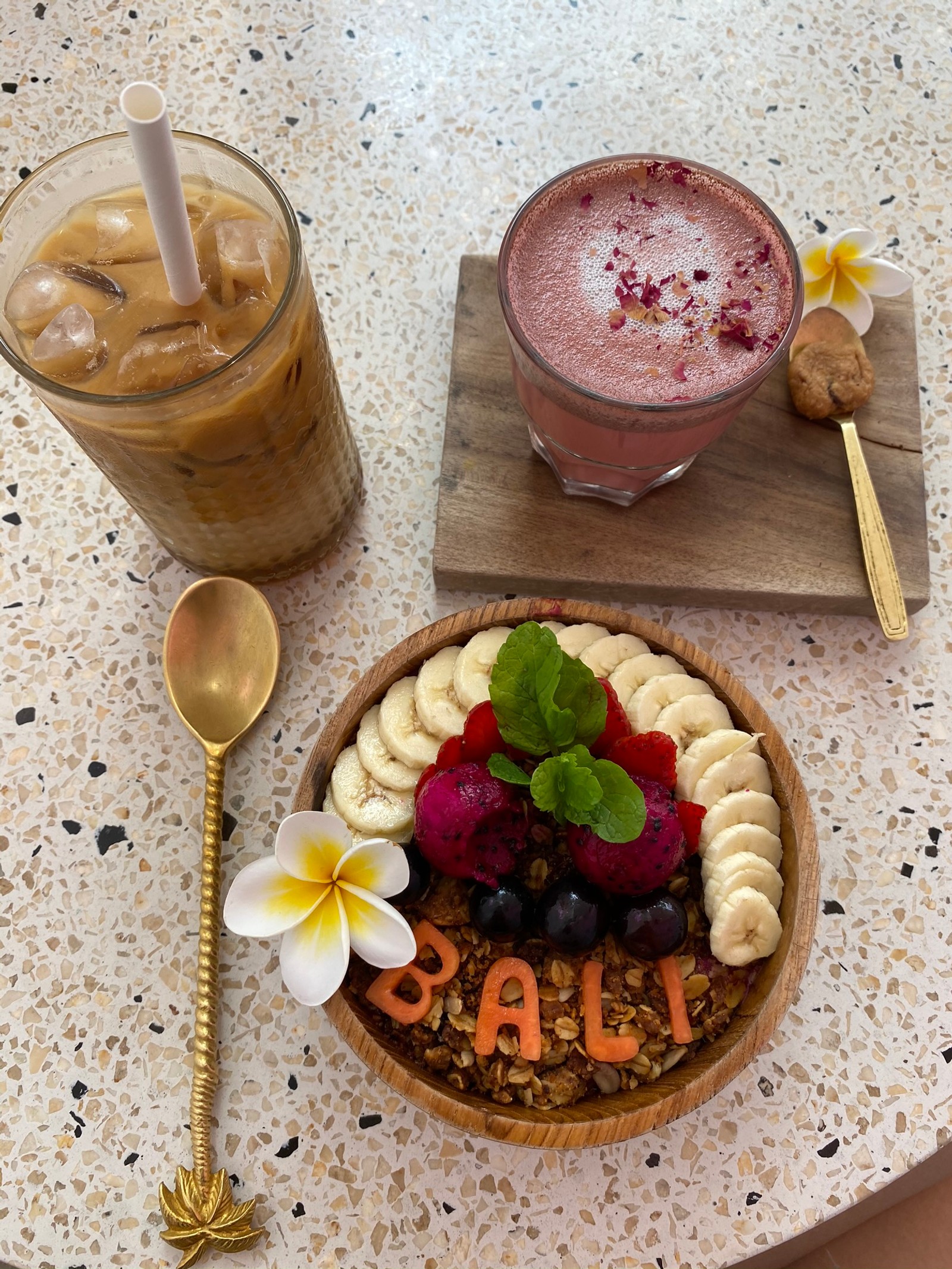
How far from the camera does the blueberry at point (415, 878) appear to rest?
0.98m

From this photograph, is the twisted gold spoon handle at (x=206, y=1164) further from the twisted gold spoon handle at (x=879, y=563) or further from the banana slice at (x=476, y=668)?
the twisted gold spoon handle at (x=879, y=563)

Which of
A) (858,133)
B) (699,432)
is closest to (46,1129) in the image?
(699,432)

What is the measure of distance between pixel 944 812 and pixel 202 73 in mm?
1450

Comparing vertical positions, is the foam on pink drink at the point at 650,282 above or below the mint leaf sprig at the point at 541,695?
above

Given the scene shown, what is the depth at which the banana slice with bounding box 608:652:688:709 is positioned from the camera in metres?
1.04

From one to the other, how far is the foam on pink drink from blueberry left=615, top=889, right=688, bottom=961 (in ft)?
1.69

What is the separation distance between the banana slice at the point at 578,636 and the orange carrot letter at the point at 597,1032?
32 centimetres

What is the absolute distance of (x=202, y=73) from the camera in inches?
56.8

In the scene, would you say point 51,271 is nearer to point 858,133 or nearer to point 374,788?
point 374,788

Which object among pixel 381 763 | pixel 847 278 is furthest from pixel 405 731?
pixel 847 278

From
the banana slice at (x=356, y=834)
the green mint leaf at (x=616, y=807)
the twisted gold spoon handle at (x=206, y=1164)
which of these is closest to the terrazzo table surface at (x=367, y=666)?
the twisted gold spoon handle at (x=206, y=1164)

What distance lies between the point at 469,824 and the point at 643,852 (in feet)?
0.55

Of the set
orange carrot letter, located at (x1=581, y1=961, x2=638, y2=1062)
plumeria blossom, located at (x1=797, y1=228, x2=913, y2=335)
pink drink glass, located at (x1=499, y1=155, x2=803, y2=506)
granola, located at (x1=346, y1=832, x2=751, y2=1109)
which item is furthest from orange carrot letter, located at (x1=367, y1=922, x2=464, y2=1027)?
plumeria blossom, located at (x1=797, y1=228, x2=913, y2=335)

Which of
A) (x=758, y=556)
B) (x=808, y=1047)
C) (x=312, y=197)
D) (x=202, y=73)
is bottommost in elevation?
(x=808, y=1047)
